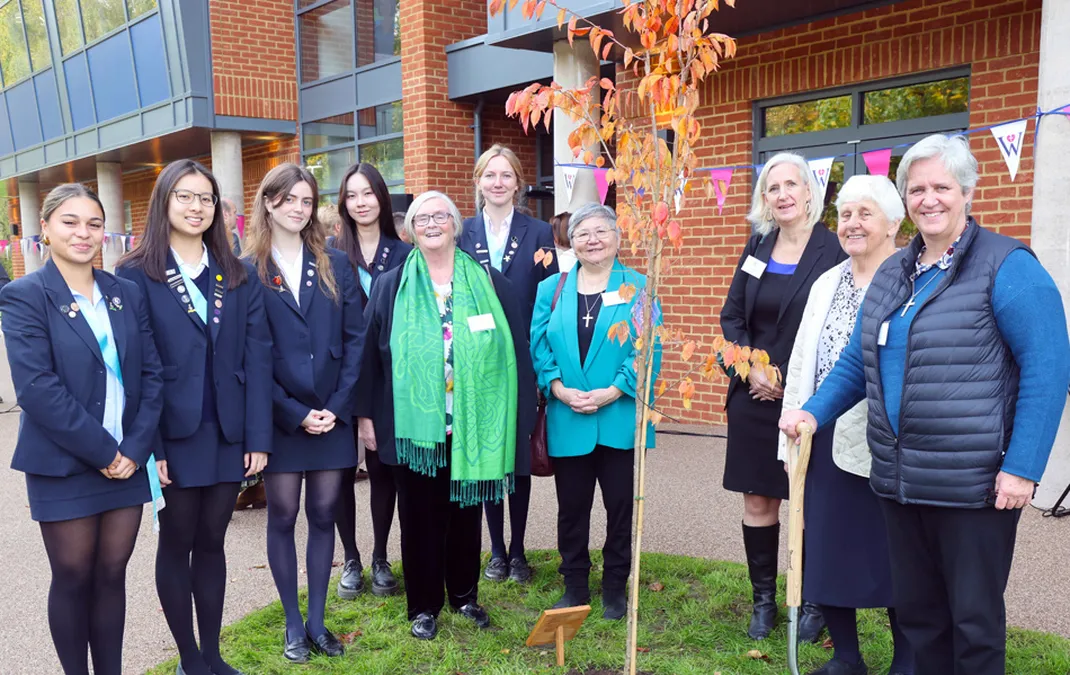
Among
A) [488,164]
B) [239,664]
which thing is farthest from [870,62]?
[239,664]

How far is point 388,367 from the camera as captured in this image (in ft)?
12.6

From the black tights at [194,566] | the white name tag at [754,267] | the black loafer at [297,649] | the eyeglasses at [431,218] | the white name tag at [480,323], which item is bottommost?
the black loafer at [297,649]

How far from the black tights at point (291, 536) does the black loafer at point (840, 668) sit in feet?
6.96

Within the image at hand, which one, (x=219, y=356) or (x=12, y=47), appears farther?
(x=12, y=47)

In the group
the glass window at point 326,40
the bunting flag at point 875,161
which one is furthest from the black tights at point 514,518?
the glass window at point 326,40

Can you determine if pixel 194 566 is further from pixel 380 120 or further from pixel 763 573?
pixel 380 120

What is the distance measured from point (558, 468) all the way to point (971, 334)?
212 cm

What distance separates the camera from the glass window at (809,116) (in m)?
7.03

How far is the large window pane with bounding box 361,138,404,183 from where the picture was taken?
1081 centimetres

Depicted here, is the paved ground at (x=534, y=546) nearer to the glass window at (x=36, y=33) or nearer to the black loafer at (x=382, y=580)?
the black loafer at (x=382, y=580)

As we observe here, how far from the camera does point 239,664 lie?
3.65 metres

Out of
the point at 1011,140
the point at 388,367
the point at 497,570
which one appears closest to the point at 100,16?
the point at 388,367

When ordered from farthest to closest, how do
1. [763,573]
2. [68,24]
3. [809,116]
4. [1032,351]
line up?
[68,24], [809,116], [763,573], [1032,351]

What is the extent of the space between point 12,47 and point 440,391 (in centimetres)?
1905
